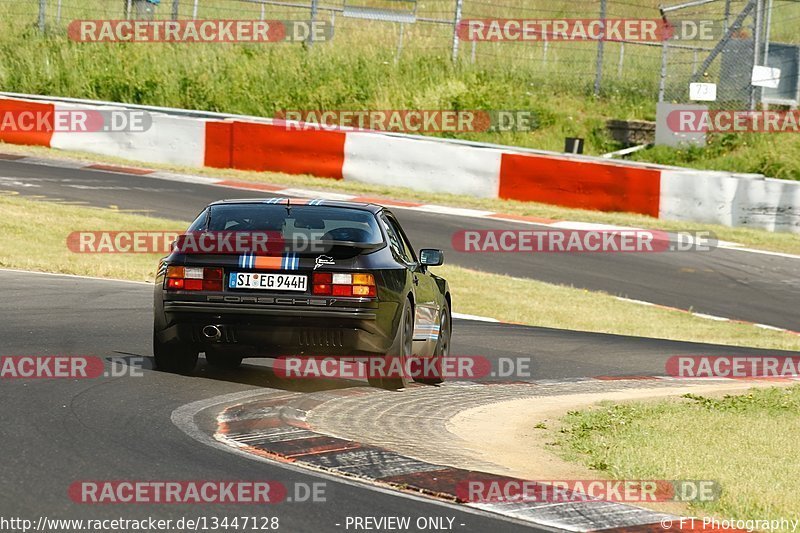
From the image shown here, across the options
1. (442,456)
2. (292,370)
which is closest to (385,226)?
(292,370)

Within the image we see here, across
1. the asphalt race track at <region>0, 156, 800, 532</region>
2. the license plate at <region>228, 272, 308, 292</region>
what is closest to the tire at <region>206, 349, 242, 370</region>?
the asphalt race track at <region>0, 156, 800, 532</region>

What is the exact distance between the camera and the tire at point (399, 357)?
28.2 ft

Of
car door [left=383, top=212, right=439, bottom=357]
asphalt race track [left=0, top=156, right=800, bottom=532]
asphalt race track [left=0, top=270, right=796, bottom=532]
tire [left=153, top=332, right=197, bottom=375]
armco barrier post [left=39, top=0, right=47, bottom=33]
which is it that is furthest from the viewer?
armco barrier post [left=39, top=0, right=47, bottom=33]

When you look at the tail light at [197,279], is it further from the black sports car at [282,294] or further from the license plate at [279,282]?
the license plate at [279,282]

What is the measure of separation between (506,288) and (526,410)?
8.00 meters

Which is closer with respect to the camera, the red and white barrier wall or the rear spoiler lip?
the rear spoiler lip

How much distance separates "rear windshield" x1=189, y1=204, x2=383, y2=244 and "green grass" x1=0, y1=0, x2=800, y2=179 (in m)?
18.3

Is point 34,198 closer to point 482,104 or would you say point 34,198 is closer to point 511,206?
point 511,206

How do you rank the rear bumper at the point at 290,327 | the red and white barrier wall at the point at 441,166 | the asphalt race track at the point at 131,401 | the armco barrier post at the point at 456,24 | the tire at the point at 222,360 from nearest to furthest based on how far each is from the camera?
the asphalt race track at the point at 131,401, the rear bumper at the point at 290,327, the tire at the point at 222,360, the red and white barrier wall at the point at 441,166, the armco barrier post at the point at 456,24

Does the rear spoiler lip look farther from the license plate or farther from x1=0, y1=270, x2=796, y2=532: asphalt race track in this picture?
x1=0, y1=270, x2=796, y2=532: asphalt race track

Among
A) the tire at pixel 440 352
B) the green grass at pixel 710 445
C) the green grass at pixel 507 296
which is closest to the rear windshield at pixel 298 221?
the tire at pixel 440 352

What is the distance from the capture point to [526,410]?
8.81 metres

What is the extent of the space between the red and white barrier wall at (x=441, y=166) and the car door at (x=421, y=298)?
1276 cm

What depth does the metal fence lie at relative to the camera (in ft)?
82.1
